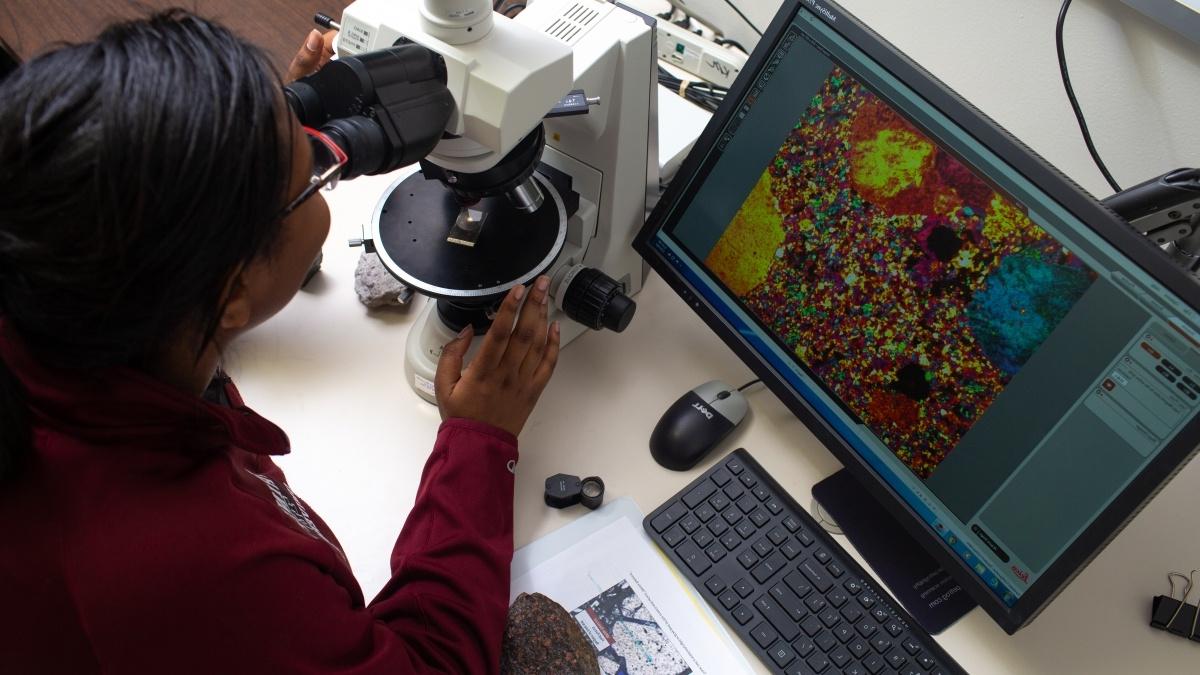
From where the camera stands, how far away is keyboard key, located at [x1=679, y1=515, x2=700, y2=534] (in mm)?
866

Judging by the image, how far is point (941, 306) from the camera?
75cm

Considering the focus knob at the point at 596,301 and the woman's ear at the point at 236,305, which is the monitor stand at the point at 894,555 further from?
the woman's ear at the point at 236,305

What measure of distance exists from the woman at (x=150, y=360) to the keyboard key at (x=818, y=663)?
0.35 meters

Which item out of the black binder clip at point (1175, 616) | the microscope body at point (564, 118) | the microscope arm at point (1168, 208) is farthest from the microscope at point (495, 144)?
the black binder clip at point (1175, 616)

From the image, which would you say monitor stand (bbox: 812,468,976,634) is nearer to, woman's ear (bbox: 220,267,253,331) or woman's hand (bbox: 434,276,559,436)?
woman's hand (bbox: 434,276,559,436)

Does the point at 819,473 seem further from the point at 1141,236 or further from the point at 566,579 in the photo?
the point at 1141,236

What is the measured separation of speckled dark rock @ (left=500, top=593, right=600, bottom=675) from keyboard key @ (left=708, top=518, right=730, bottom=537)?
0.17 metres

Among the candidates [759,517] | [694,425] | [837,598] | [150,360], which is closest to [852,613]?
[837,598]

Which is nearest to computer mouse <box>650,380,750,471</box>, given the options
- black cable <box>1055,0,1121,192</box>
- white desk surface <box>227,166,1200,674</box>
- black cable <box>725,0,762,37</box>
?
white desk surface <box>227,166,1200,674</box>

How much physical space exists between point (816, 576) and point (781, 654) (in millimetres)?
85

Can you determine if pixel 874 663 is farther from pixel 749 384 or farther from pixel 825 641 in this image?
pixel 749 384

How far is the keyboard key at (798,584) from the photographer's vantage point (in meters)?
0.83

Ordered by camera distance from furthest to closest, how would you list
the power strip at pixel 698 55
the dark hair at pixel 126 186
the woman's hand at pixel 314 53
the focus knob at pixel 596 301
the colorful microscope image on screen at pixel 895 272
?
the power strip at pixel 698 55
the woman's hand at pixel 314 53
the focus knob at pixel 596 301
the colorful microscope image on screen at pixel 895 272
the dark hair at pixel 126 186

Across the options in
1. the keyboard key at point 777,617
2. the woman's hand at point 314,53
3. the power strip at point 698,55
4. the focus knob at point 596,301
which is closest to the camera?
the keyboard key at point 777,617
